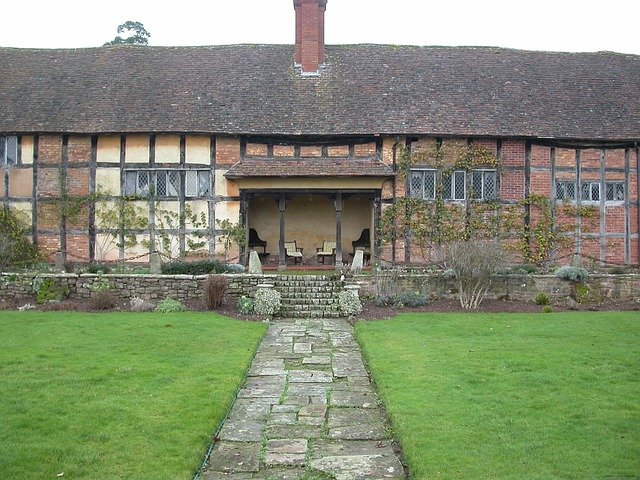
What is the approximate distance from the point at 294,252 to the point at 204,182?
393 cm

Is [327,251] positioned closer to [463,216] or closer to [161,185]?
[463,216]

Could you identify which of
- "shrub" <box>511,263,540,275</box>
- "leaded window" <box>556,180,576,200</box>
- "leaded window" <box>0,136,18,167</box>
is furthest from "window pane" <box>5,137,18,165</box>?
"leaded window" <box>556,180,576,200</box>

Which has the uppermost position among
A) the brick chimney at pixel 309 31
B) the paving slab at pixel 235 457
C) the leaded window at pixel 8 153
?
the brick chimney at pixel 309 31

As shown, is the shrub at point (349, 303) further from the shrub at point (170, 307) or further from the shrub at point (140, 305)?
the shrub at point (140, 305)

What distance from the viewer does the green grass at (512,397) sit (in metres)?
5.49

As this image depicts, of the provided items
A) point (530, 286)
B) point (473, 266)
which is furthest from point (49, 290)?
point (530, 286)

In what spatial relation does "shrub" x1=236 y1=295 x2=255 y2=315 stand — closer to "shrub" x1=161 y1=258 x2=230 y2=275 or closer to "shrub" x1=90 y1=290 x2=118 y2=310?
"shrub" x1=161 y1=258 x2=230 y2=275

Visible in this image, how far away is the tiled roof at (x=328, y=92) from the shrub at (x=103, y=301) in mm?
6185

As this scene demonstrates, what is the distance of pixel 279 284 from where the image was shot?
51.9 feet

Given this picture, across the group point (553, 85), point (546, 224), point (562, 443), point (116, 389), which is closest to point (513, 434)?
point (562, 443)

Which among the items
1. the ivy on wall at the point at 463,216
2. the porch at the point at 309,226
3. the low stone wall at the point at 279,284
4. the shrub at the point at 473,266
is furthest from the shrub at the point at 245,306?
the porch at the point at 309,226

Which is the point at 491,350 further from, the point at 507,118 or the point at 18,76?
the point at 18,76

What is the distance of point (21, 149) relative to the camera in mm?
19688

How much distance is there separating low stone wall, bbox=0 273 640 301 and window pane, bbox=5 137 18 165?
207 inches
